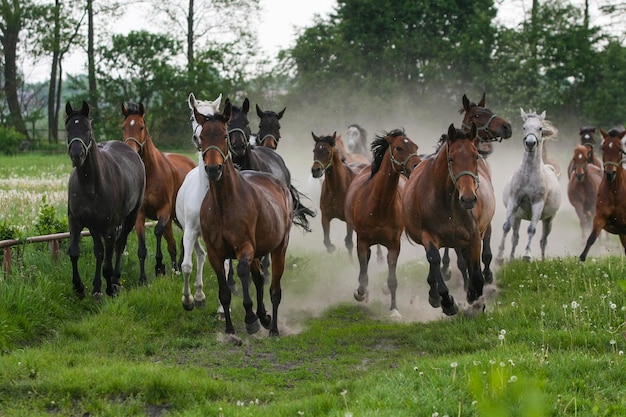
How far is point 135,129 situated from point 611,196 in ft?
25.2

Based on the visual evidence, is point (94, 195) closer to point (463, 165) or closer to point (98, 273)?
point (98, 273)

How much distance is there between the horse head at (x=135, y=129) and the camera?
11.8 metres

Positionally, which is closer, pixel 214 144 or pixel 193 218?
pixel 214 144

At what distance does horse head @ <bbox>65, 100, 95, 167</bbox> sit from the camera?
30.3 ft

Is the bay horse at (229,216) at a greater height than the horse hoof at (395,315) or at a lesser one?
greater

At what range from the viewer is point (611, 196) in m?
12.3

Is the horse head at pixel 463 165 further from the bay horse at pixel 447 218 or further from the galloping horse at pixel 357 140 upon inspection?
the galloping horse at pixel 357 140

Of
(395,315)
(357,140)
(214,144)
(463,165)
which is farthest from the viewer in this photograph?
(357,140)

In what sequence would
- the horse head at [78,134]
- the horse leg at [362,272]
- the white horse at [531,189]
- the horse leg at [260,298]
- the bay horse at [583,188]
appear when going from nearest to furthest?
the horse leg at [260,298] → the horse head at [78,134] → the horse leg at [362,272] → the white horse at [531,189] → the bay horse at [583,188]

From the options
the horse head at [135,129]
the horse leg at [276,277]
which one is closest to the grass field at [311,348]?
the horse leg at [276,277]

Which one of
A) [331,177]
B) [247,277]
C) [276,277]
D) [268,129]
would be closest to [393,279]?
[276,277]

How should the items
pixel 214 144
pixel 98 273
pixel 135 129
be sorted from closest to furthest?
pixel 214 144
pixel 98 273
pixel 135 129

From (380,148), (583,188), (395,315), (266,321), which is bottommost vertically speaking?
(395,315)

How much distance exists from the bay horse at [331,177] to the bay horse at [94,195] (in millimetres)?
3720
